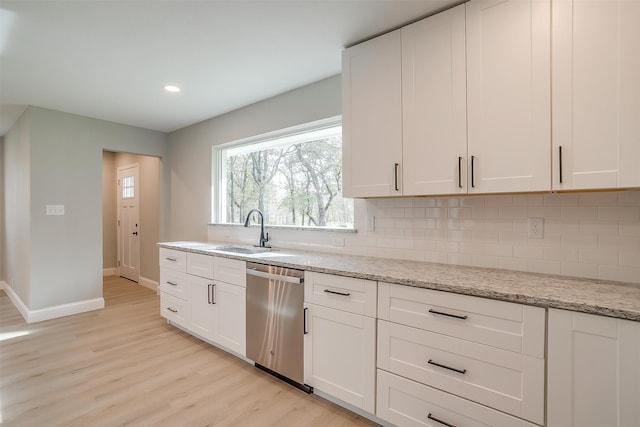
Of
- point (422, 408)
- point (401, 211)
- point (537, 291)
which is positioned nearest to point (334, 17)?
point (401, 211)

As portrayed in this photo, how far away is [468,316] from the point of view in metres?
1.42

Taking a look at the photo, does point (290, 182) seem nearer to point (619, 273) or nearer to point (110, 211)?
point (619, 273)

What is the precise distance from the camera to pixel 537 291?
135 cm

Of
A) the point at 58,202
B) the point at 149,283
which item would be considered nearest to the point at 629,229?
the point at 58,202

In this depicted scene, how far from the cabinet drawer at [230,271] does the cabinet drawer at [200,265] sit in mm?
78

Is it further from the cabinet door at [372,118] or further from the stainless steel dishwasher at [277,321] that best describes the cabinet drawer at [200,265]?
the cabinet door at [372,118]

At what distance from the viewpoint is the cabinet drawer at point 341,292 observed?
1741 mm

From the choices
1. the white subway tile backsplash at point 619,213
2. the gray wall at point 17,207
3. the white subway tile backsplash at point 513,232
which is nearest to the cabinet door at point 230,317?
the white subway tile backsplash at point 513,232

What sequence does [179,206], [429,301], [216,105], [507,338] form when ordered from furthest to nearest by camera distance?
1. [179,206]
2. [216,105]
3. [429,301]
4. [507,338]

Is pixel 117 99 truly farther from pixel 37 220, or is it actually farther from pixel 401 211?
pixel 401 211

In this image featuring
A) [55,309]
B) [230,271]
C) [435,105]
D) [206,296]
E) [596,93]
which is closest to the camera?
[596,93]

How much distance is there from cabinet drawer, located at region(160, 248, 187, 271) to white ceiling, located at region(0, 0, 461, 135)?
5.41 feet

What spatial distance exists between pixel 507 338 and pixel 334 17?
6.64 ft

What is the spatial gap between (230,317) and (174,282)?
3.26ft
